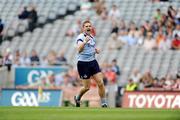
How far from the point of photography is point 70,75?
96.8 ft

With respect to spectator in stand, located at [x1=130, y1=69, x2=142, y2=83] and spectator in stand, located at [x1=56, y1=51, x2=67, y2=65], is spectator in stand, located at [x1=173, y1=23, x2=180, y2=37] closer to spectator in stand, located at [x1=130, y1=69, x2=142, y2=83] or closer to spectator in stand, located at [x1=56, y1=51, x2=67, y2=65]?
spectator in stand, located at [x1=130, y1=69, x2=142, y2=83]

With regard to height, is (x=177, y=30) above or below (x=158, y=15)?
below

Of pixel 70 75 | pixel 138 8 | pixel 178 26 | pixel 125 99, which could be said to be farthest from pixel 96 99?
pixel 138 8

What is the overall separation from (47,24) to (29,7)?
1.47 metres

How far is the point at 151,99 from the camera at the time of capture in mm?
26469

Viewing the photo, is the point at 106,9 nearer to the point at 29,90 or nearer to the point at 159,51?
the point at 159,51

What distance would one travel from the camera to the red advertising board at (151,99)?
1029 inches

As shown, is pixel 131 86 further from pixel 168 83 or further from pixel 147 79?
pixel 168 83

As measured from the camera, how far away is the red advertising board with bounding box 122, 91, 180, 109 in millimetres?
26141

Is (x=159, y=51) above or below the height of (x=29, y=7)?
below

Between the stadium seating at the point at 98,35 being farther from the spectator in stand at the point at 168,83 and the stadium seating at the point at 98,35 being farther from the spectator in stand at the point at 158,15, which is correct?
the spectator in stand at the point at 168,83

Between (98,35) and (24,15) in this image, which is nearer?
(98,35)

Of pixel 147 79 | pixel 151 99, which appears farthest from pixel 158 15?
pixel 151 99

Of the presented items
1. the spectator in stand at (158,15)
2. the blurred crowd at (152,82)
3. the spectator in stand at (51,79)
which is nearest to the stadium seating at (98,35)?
the spectator in stand at (158,15)
